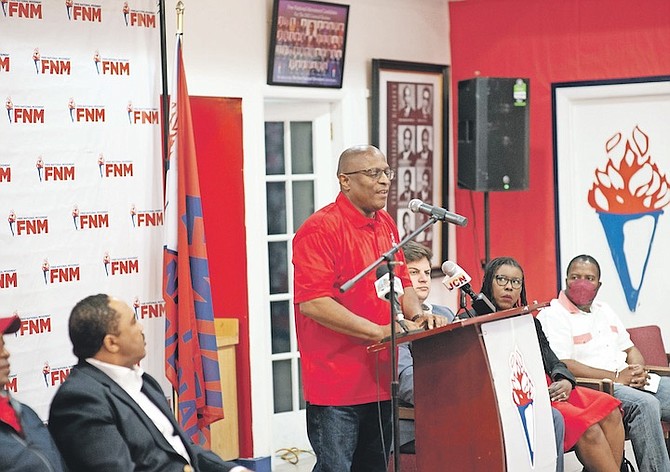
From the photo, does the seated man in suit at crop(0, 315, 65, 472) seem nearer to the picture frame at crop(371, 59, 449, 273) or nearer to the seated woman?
the seated woman

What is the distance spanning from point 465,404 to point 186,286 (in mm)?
1591

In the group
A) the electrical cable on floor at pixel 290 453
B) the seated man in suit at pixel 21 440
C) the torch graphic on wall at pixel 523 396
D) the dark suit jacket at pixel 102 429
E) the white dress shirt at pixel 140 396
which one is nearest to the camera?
the seated man in suit at pixel 21 440

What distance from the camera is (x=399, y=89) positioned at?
6.65 meters

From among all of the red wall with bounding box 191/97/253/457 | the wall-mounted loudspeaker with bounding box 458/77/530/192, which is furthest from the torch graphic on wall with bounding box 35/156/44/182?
the wall-mounted loudspeaker with bounding box 458/77/530/192

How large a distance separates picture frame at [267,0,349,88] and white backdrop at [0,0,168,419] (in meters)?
0.93

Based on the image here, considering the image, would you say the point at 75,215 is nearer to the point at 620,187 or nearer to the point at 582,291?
the point at 582,291

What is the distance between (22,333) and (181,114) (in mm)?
1199

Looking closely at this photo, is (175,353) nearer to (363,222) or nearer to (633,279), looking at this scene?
(363,222)

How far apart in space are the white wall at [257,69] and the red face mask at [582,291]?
155cm

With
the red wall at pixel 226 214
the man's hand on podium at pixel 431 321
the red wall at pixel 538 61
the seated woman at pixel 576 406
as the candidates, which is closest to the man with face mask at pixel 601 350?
the seated woman at pixel 576 406

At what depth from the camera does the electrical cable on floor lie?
20.3 feet

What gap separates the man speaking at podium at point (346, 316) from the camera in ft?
12.4

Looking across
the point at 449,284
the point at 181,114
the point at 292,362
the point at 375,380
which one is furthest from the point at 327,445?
the point at 292,362

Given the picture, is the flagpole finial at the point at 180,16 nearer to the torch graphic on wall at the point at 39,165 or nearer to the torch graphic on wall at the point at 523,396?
the torch graphic on wall at the point at 39,165
